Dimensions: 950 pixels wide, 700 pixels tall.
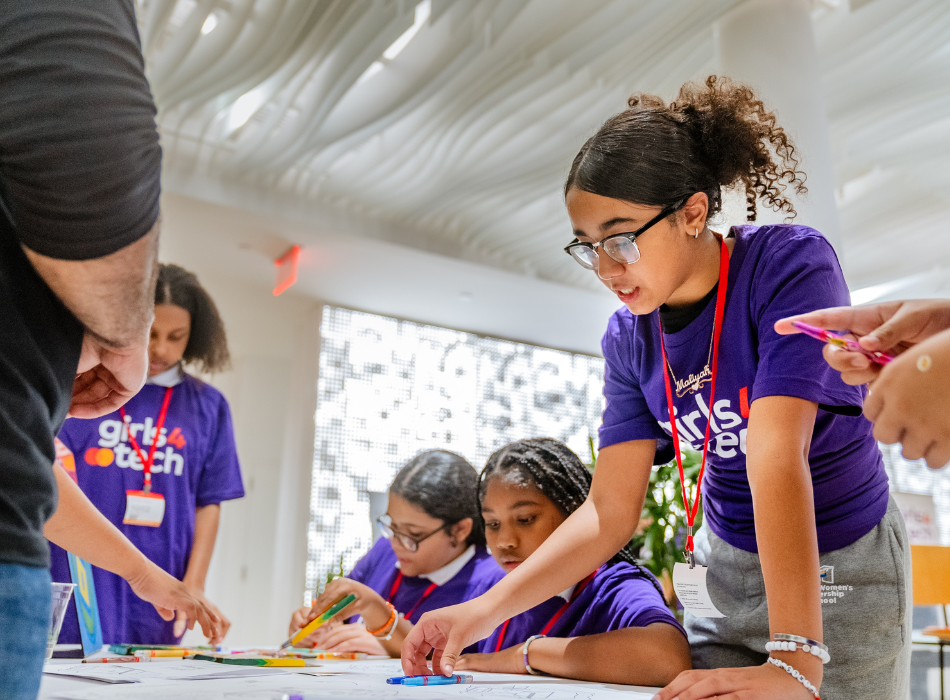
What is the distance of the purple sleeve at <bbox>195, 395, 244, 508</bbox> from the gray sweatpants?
161 centimetres

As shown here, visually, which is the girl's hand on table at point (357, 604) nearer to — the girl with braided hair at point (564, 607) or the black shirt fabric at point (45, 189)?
the girl with braided hair at point (564, 607)

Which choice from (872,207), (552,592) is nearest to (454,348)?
(872,207)

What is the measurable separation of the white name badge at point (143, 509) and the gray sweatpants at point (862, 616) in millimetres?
1590

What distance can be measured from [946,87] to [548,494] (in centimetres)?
359

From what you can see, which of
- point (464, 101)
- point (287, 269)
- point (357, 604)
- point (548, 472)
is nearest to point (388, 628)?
point (357, 604)

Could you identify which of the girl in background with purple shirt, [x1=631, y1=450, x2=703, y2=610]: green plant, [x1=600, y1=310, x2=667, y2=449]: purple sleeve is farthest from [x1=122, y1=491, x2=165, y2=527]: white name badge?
[x1=631, y1=450, x2=703, y2=610]: green plant

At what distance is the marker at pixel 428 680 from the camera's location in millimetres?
1050

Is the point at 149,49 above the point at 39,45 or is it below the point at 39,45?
above

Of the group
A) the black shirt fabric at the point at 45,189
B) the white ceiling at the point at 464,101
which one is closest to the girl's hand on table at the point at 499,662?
the black shirt fabric at the point at 45,189

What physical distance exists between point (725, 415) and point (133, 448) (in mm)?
1660

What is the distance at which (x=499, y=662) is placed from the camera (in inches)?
54.7

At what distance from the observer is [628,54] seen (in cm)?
379

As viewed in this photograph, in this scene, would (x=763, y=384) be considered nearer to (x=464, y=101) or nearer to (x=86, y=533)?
(x=86, y=533)

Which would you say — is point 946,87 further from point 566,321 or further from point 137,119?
point 137,119
